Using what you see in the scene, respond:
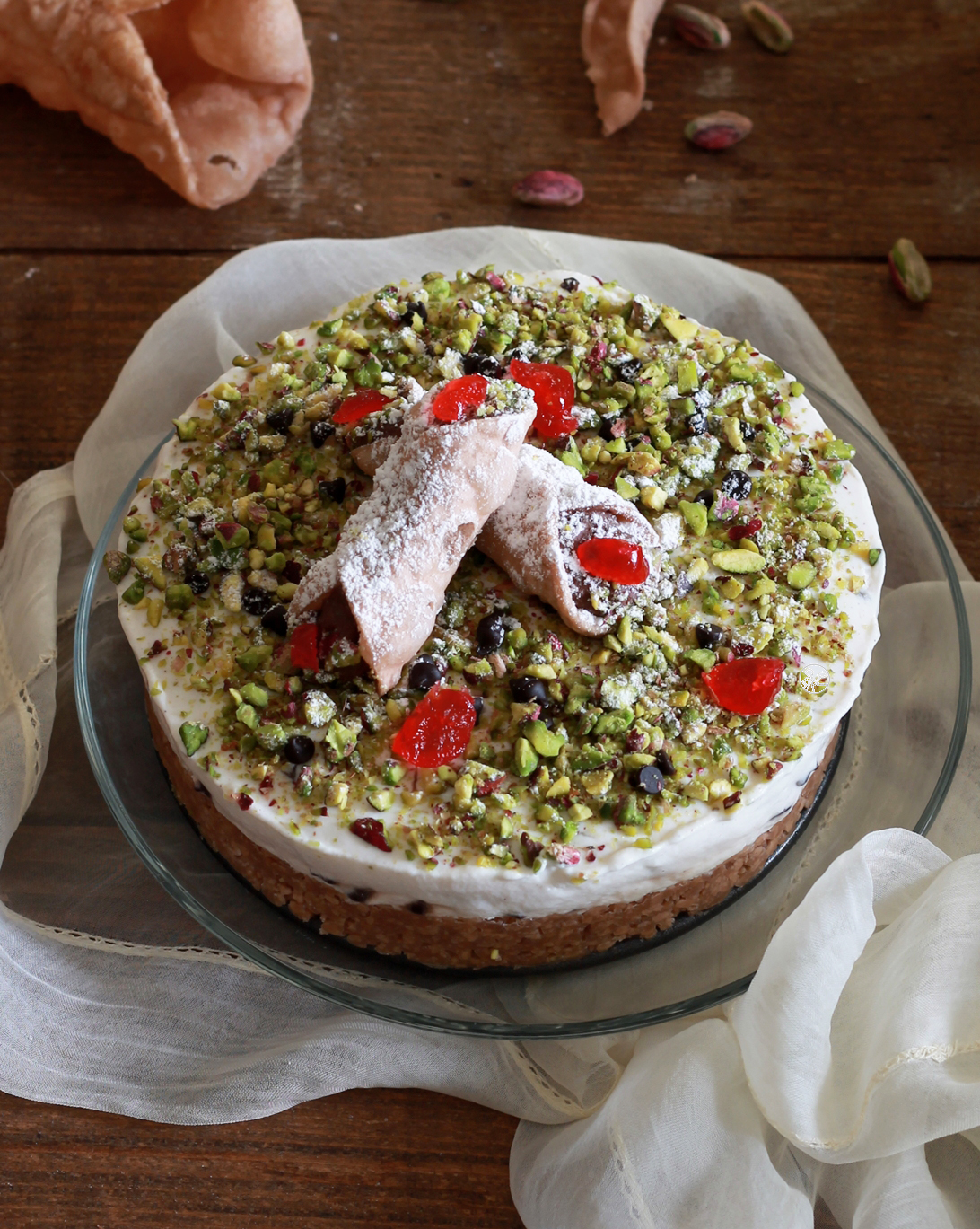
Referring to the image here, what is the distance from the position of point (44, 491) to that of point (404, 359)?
78cm

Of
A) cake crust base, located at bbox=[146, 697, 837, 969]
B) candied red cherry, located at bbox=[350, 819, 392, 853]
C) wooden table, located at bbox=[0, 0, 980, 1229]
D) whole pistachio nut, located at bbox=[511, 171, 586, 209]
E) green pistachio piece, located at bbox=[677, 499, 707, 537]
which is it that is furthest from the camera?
whole pistachio nut, located at bbox=[511, 171, 586, 209]

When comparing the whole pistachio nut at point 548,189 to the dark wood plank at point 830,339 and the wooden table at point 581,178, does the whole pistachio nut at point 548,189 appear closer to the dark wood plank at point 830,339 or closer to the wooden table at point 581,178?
the wooden table at point 581,178

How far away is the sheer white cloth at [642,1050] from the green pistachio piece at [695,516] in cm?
47

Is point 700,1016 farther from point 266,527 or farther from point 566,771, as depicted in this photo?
point 266,527

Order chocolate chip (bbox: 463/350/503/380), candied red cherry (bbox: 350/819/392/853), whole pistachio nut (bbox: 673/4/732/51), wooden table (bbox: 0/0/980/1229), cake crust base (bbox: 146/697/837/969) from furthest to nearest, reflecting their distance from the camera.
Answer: whole pistachio nut (bbox: 673/4/732/51)
wooden table (bbox: 0/0/980/1229)
chocolate chip (bbox: 463/350/503/380)
cake crust base (bbox: 146/697/837/969)
candied red cherry (bbox: 350/819/392/853)

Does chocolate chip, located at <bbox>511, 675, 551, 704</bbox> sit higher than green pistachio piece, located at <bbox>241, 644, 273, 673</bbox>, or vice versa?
green pistachio piece, located at <bbox>241, 644, 273, 673</bbox>

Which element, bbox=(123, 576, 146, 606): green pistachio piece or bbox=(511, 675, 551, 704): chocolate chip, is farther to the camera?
bbox=(123, 576, 146, 606): green pistachio piece

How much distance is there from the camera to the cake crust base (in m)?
1.68

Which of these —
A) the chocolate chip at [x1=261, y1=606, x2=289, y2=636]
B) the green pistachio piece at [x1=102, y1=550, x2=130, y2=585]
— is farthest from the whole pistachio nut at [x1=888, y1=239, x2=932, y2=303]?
the green pistachio piece at [x1=102, y1=550, x2=130, y2=585]

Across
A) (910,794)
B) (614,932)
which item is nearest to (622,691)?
(614,932)

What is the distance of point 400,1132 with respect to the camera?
1862mm

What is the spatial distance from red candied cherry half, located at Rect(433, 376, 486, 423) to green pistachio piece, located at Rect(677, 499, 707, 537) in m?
0.33

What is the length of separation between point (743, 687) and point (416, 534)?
473mm

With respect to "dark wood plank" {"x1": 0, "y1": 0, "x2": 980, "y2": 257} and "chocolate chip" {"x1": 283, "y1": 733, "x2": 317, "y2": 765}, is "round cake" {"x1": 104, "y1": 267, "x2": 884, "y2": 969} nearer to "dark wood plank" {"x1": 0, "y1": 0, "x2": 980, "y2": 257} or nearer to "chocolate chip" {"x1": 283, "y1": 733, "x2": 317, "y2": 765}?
"chocolate chip" {"x1": 283, "y1": 733, "x2": 317, "y2": 765}
